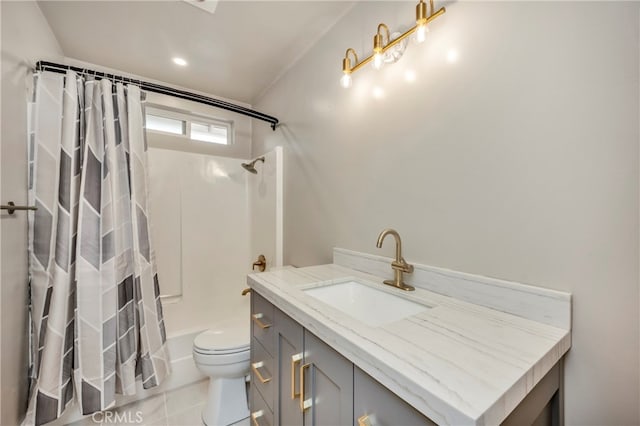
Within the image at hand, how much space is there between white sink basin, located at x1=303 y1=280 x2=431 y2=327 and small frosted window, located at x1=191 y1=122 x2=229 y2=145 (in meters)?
2.17

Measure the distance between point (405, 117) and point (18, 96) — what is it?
184 centimetres

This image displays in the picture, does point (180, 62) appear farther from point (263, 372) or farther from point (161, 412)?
point (161, 412)

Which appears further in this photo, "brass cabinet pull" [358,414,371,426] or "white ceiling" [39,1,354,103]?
"white ceiling" [39,1,354,103]

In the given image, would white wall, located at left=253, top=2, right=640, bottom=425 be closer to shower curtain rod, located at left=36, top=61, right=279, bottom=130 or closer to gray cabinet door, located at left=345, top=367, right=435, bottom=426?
gray cabinet door, located at left=345, top=367, right=435, bottom=426

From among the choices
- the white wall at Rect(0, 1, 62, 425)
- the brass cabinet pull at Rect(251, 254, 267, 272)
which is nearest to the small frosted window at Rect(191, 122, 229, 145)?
the white wall at Rect(0, 1, 62, 425)

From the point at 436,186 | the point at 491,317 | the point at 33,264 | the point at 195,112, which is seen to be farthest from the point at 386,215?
the point at 195,112

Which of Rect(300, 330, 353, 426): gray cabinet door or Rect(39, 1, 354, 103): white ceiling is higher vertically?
Rect(39, 1, 354, 103): white ceiling

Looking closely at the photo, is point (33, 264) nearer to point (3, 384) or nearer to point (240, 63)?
point (3, 384)

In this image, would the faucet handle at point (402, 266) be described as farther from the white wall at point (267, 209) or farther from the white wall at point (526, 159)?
the white wall at point (267, 209)

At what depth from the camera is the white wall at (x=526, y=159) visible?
640 millimetres

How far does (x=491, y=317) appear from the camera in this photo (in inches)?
30.3

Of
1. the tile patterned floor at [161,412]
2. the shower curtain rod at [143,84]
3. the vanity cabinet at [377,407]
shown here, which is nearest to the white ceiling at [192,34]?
the shower curtain rod at [143,84]

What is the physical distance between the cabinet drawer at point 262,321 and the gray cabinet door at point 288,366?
0.06 metres

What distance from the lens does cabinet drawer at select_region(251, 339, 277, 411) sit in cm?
103
